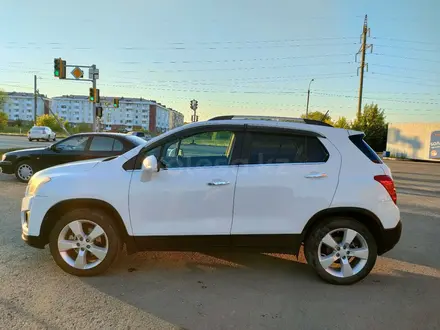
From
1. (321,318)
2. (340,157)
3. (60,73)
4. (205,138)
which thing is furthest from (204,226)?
(60,73)

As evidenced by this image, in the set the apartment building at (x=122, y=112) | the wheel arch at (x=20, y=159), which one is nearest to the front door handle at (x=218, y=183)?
the wheel arch at (x=20, y=159)

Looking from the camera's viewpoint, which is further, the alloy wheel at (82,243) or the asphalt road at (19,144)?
the asphalt road at (19,144)

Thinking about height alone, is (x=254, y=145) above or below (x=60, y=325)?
above

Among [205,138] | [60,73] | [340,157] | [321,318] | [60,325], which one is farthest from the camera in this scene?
[60,73]

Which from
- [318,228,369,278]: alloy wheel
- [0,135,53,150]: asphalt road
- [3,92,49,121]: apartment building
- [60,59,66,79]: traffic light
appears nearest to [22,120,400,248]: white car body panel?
[318,228,369,278]: alloy wheel

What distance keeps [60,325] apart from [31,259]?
5.52ft

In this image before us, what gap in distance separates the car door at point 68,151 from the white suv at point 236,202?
5.42m

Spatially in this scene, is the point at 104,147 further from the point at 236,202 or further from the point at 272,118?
the point at 236,202

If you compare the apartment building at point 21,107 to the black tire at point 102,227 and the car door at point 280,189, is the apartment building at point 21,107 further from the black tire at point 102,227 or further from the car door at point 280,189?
the car door at point 280,189

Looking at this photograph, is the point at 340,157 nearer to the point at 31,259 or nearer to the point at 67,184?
the point at 67,184

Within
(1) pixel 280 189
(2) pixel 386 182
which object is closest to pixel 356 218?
(2) pixel 386 182

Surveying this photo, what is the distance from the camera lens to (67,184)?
12.0ft

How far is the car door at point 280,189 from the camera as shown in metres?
3.60

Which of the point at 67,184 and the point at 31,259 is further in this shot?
the point at 31,259
